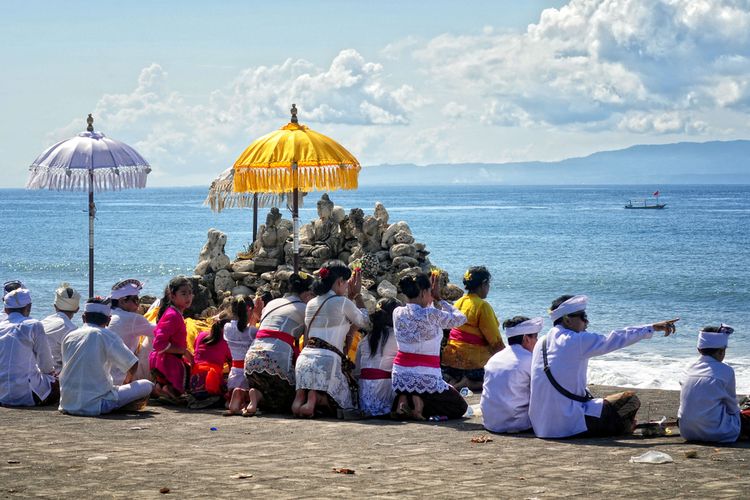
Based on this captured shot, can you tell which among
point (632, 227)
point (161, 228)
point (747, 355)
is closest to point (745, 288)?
point (747, 355)

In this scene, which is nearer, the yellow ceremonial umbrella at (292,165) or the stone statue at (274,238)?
the yellow ceremonial umbrella at (292,165)

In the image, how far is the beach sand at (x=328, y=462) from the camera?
22.1 ft

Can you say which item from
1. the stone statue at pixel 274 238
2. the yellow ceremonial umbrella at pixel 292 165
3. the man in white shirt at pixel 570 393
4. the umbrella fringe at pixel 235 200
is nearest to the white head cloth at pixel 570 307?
the man in white shirt at pixel 570 393

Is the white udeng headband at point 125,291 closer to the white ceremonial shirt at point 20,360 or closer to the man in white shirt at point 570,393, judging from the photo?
the white ceremonial shirt at point 20,360

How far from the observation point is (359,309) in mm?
A: 9953

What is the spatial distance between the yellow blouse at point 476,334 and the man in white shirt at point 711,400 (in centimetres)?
285

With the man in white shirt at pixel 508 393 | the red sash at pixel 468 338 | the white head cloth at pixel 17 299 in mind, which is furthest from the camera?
the red sash at pixel 468 338

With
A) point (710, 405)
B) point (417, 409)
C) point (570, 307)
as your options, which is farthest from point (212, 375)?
point (710, 405)

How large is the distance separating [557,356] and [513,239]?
55.2 meters

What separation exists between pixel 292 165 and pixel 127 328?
2.41 m

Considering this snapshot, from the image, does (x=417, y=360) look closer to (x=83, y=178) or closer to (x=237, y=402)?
(x=237, y=402)

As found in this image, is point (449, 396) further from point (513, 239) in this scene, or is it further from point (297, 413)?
point (513, 239)

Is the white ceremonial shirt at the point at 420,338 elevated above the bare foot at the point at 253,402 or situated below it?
above

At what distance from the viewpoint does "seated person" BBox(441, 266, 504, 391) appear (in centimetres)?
1086
